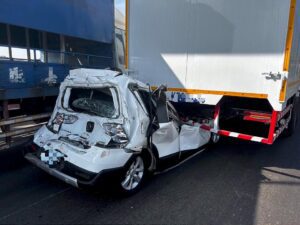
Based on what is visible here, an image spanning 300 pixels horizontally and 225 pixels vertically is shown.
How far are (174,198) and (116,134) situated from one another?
1194mm

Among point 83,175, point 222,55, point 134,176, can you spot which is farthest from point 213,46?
point 83,175

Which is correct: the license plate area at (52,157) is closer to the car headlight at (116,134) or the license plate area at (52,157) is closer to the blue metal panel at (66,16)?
the car headlight at (116,134)

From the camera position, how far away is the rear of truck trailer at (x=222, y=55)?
13.8 ft

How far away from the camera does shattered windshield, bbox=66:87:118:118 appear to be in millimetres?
3583

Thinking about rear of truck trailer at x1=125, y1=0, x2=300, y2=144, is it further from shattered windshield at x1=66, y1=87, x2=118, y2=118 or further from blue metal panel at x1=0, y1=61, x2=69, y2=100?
shattered windshield at x1=66, y1=87, x2=118, y2=118

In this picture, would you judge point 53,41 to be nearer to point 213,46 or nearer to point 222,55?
point 213,46

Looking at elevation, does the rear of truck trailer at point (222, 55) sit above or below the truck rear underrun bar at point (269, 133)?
above

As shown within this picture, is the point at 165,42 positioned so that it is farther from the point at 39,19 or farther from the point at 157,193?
the point at 157,193

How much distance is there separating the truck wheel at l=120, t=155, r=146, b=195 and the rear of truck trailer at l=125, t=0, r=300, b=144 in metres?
2.02

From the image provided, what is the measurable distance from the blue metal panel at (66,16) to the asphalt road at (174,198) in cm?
272

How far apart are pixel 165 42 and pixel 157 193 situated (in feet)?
10.1

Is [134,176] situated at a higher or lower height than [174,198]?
higher

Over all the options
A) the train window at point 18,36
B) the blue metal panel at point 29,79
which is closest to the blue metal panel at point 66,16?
the blue metal panel at point 29,79

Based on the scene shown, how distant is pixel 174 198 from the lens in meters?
3.52
